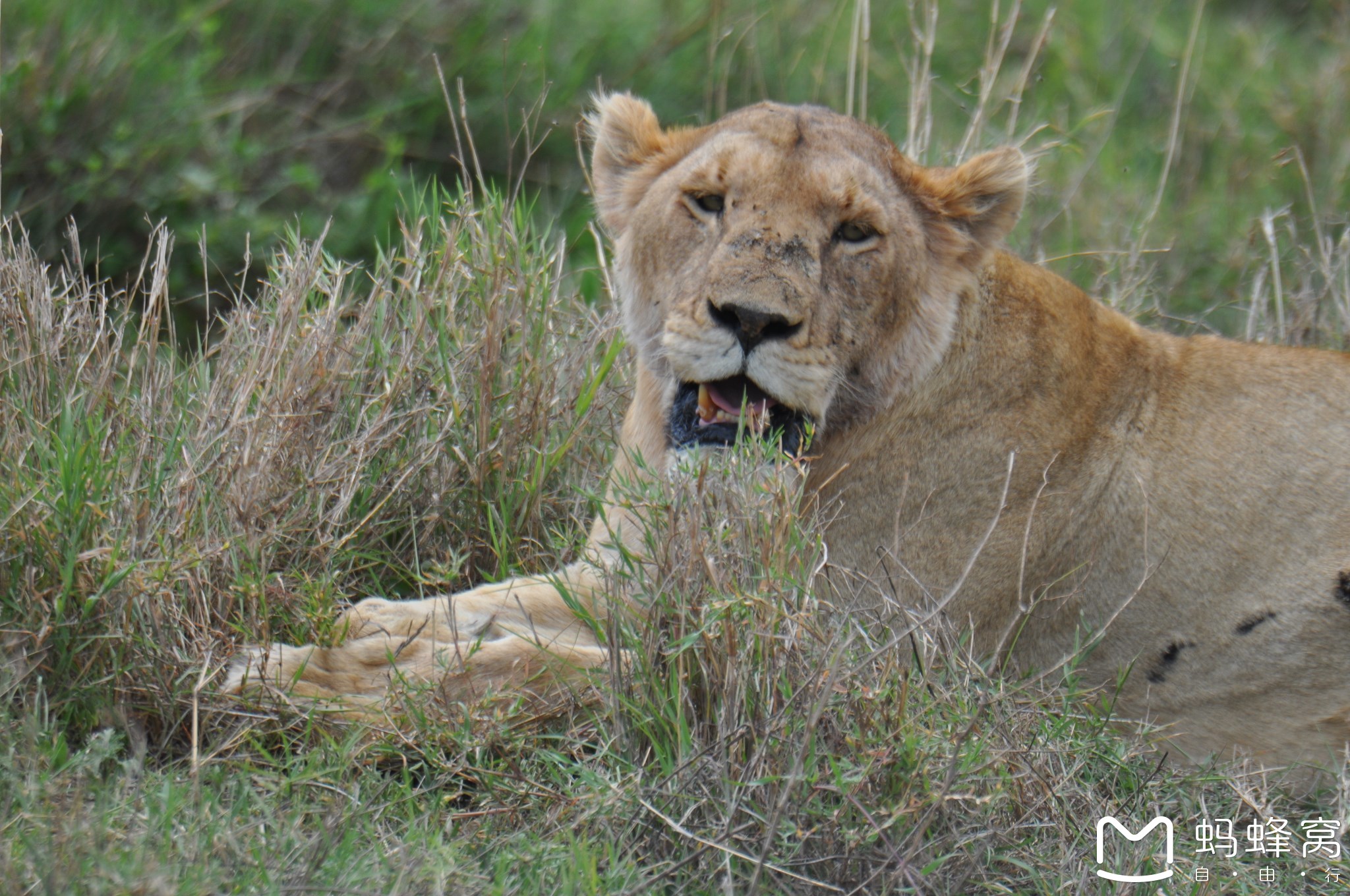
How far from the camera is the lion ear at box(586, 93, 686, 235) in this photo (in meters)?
3.91

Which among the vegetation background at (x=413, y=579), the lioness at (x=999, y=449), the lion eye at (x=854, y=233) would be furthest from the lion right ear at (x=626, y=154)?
the lion eye at (x=854, y=233)

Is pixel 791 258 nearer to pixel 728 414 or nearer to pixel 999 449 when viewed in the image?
pixel 728 414

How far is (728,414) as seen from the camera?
338 cm

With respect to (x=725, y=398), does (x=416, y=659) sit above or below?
below

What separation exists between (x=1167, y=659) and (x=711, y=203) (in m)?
1.54

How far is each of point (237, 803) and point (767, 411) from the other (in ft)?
4.54

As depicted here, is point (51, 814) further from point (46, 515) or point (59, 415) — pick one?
point (59, 415)

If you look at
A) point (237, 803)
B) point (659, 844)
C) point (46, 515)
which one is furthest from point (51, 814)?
point (659, 844)

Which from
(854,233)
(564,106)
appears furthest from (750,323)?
(564,106)

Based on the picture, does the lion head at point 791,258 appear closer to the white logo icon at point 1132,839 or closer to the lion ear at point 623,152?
the lion ear at point 623,152

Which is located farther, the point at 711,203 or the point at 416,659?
the point at 711,203

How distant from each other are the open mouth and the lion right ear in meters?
0.71

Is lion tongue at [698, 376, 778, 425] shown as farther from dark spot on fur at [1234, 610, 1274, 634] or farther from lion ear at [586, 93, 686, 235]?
dark spot on fur at [1234, 610, 1274, 634]

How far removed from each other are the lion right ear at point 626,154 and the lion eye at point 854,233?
1.77ft
